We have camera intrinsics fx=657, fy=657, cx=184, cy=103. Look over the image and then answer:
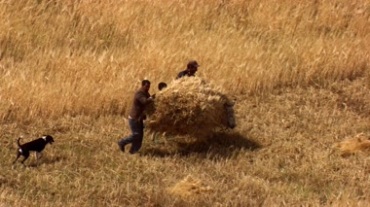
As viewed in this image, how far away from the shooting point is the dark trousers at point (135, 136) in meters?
8.67

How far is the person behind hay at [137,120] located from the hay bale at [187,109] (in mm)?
255

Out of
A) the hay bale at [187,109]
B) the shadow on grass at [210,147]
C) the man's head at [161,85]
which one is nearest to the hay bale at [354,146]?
the shadow on grass at [210,147]

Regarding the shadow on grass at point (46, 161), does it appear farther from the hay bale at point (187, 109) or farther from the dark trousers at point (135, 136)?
the hay bale at point (187, 109)

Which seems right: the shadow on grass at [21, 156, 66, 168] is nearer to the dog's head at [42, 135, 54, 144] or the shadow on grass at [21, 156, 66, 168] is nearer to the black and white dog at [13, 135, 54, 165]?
the black and white dog at [13, 135, 54, 165]

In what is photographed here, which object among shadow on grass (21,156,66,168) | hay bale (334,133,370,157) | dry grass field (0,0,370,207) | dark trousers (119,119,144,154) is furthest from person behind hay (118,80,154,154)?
hay bale (334,133,370,157)

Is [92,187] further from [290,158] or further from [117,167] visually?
[290,158]

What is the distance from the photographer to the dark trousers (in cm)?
867

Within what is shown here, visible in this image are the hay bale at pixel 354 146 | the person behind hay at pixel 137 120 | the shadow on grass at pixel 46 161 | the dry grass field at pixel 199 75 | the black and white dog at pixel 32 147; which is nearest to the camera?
the dry grass field at pixel 199 75

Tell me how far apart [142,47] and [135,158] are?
3.66 meters

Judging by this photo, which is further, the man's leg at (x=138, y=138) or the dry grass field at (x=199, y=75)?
the man's leg at (x=138, y=138)

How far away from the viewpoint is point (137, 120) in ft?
28.6

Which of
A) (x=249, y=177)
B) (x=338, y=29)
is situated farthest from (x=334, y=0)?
(x=249, y=177)

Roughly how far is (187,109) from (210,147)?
684mm

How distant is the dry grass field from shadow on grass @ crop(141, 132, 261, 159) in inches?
1.0
